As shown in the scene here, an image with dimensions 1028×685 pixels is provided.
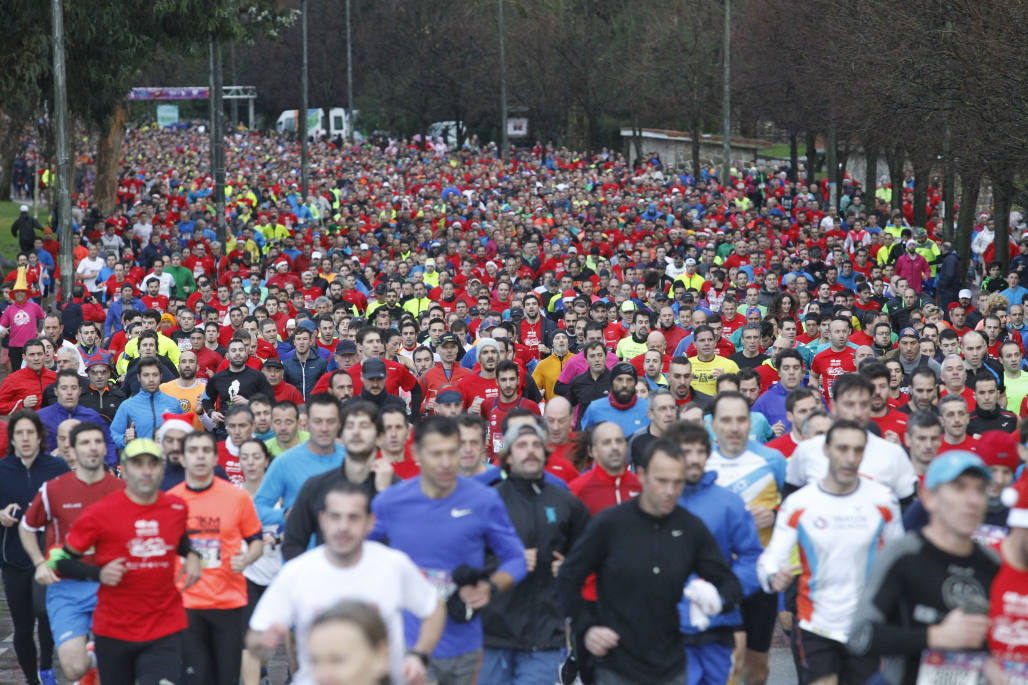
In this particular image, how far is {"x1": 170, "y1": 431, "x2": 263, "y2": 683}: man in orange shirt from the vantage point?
8.48 meters

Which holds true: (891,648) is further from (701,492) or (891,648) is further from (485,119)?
(485,119)

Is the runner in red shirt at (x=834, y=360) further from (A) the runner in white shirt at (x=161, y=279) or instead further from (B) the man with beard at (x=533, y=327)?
(A) the runner in white shirt at (x=161, y=279)

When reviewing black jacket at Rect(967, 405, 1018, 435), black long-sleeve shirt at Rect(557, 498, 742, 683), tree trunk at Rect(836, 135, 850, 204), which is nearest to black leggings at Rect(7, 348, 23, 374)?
black jacket at Rect(967, 405, 1018, 435)

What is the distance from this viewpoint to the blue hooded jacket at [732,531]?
735 cm

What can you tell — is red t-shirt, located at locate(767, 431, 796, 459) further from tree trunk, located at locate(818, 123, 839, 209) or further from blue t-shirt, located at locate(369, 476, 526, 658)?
tree trunk, located at locate(818, 123, 839, 209)

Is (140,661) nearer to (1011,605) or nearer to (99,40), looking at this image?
(1011,605)

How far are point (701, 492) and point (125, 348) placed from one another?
967 cm

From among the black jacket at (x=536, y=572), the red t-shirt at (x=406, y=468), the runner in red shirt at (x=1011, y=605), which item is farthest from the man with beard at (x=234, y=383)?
the runner in red shirt at (x=1011, y=605)

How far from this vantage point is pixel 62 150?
71.3ft

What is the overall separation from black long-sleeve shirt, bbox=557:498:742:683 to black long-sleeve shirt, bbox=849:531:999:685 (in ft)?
3.77

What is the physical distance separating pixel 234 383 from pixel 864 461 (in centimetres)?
667

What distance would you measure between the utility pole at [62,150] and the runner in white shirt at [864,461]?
15322 mm

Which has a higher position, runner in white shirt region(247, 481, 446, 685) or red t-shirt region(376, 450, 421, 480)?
runner in white shirt region(247, 481, 446, 685)

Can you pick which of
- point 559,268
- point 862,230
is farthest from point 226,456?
point 862,230
